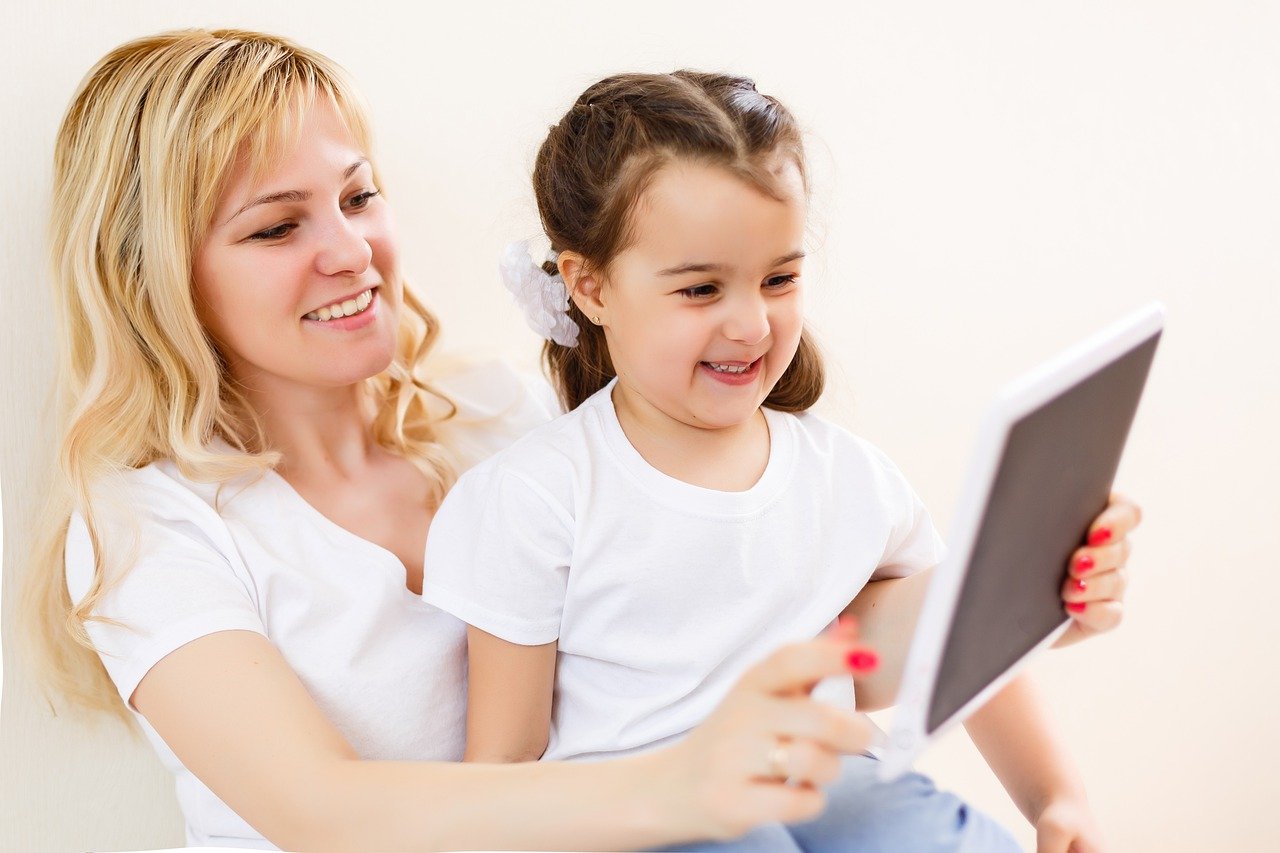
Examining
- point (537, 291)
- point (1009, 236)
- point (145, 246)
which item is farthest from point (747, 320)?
point (1009, 236)

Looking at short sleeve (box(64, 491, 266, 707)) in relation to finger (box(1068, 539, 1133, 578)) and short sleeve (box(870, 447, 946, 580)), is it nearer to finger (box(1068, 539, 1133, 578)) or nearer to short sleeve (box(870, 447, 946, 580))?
short sleeve (box(870, 447, 946, 580))

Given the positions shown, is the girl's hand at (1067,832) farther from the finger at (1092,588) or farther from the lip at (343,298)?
the lip at (343,298)

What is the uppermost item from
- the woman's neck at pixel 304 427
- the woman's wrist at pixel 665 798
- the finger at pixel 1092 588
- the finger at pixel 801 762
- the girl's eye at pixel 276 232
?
the girl's eye at pixel 276 232

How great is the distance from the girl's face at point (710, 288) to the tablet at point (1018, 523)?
0.30 meters

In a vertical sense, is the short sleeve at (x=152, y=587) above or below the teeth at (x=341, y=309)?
below

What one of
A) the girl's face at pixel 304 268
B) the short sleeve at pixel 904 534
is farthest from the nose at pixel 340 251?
the short sleeve at pixel 904 534

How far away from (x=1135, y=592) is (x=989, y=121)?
73cm

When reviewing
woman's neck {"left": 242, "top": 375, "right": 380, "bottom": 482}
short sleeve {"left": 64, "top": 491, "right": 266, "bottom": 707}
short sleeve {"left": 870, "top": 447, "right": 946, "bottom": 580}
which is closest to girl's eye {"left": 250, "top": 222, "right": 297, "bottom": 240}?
woman's neck {"left": 242, "top": 375, "right": 380, "bottom": 482}

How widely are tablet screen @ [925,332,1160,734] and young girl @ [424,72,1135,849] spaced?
0.05 metres

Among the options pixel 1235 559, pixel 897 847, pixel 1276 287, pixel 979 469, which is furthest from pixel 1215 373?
pixel 979 469

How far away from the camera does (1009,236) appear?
71.3 inches

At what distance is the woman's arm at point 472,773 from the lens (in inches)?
32.7

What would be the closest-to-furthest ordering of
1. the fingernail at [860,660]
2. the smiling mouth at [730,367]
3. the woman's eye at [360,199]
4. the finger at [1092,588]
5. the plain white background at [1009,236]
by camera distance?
the fingernail at [860,660], the finger at [1092,588], the smiling mouth at [730,367], the woman's eye at [360,199], the plain white background at [1009,236]

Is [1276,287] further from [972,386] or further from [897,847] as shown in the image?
[897,847]
